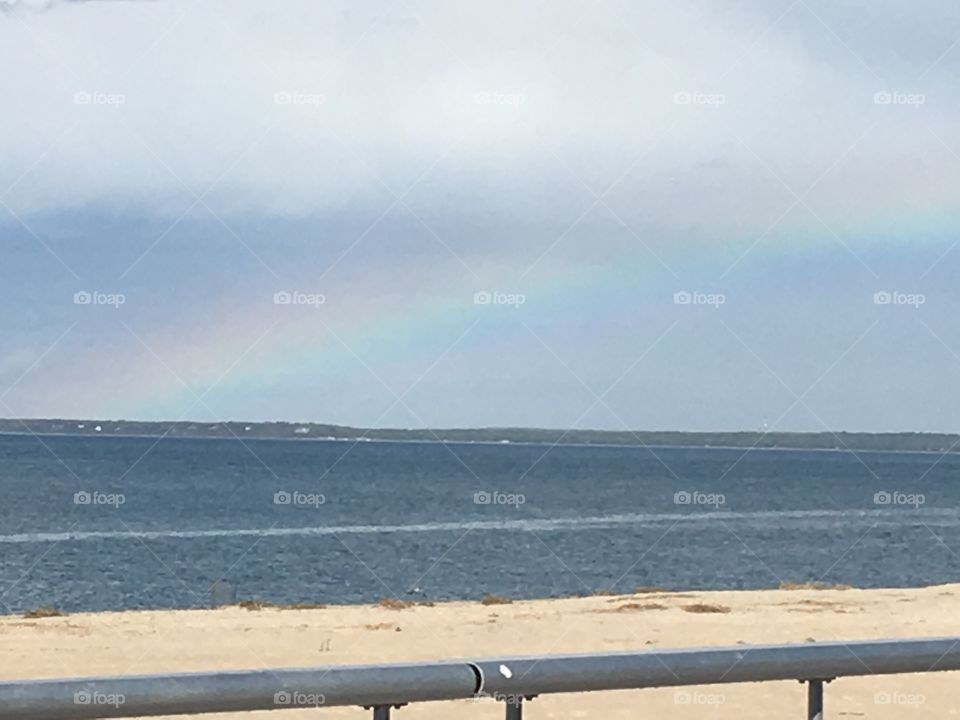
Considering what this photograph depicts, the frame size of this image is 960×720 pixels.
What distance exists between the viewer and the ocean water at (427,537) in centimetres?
4228

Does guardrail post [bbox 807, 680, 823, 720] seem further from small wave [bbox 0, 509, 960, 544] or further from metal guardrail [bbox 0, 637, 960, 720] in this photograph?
small wave [bbox 0, 509, 960, 544]

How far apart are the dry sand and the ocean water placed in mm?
14318

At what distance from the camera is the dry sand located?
1043cm

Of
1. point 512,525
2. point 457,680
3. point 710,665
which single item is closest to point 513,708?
point 457,680

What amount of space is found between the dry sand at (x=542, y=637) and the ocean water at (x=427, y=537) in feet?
47.0

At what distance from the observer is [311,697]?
5.14 meters

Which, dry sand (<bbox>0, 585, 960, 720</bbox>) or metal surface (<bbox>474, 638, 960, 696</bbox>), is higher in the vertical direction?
dry sand (<bbox>0, 585, 960, 720</bbox>)

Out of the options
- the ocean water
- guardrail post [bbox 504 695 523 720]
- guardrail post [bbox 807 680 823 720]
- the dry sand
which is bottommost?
guardrail post [bbox 504 695 523 720]

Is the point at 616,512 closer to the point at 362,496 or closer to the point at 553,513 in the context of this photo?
the point at 553,513

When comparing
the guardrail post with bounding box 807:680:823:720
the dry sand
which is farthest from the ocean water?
the guardrail post with bounding box 807:680:823:720

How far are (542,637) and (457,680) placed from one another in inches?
526

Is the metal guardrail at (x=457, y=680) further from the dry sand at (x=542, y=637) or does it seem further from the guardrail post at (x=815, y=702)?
the dry sand at (x=542, y=637)

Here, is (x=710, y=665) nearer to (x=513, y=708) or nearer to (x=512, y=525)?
(x=513, y=708)

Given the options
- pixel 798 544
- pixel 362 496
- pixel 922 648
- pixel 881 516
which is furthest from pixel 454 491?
pixel 922 648
